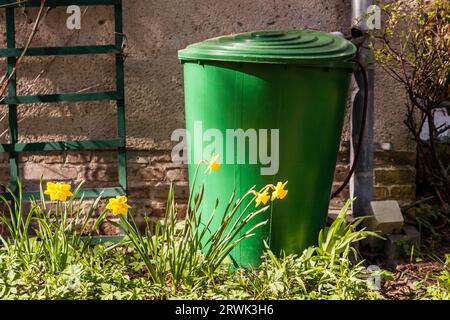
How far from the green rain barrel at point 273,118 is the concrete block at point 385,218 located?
0.59m

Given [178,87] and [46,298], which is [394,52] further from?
[46,298]

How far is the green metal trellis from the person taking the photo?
450 cm

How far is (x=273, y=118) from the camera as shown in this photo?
368 centimetres

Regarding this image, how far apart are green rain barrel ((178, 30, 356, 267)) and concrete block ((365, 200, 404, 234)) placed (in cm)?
59

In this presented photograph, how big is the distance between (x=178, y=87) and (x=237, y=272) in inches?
55.9

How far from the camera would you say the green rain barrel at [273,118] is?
3664 millimetres

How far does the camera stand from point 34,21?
15.0 ft

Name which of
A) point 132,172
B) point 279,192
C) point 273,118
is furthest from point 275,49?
point 132,172

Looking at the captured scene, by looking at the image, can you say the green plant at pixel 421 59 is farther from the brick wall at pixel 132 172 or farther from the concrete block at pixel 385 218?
the concrete block at pixel 385 218

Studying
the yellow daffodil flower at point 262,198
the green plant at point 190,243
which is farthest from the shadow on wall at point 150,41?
the yellow daffodil flower at point 262,198

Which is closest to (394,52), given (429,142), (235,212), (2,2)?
(429,142)

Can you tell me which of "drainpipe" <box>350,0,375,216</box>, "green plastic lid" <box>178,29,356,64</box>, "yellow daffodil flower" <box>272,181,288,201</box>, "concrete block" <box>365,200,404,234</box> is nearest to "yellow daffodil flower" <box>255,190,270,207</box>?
"yellow daffodil flower" <box>272,181,288,201</box>

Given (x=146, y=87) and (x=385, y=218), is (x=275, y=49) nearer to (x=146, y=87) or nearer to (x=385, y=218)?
(x=146, y=87)

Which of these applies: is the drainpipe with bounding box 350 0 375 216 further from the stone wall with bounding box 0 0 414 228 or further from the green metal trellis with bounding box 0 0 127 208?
the green metal trellis with bounding box 0 0 127 208
